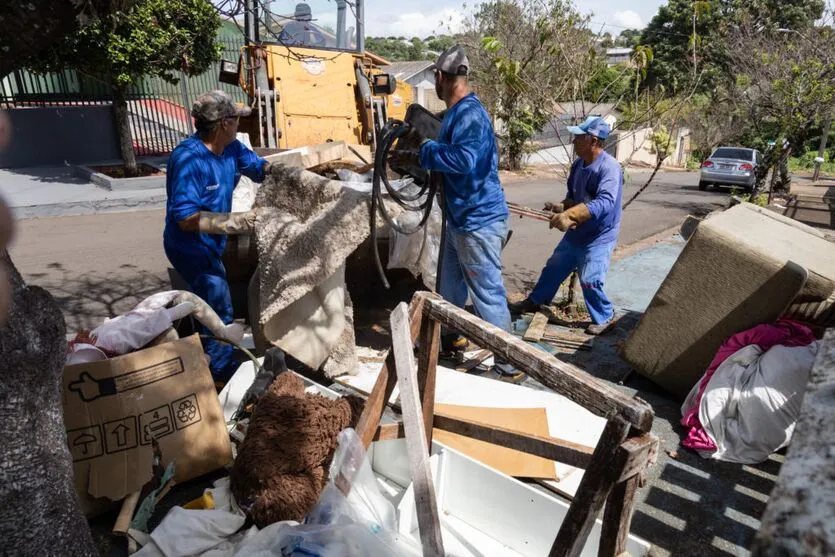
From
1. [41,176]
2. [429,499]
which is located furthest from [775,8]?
[429,499]

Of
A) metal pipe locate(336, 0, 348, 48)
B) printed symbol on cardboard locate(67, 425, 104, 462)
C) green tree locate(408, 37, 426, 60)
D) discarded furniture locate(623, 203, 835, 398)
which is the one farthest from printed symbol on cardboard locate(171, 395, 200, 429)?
green tree locate(408, 37, 426, 60)

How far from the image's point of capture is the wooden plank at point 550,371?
1448 mm

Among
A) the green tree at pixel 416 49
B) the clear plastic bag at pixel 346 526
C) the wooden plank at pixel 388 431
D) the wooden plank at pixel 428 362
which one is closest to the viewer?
the clear plastic bag at pixel 346 526

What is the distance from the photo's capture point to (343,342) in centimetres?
331

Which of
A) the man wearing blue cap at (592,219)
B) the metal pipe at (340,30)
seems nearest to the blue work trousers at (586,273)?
the man wearing blue cap at (592,219)

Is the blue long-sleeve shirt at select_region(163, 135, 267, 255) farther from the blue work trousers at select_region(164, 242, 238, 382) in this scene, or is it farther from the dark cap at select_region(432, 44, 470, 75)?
the dark cap at select_region(432, 44, 470, 75)

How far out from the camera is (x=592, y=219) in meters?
4.29

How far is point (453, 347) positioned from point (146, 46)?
8.15 m

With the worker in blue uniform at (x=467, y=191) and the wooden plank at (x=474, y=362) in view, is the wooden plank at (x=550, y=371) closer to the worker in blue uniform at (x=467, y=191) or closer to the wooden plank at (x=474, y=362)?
the worker in blue uniform at (x=467, y=191)

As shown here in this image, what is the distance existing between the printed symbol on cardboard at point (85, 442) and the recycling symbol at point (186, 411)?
328 millimetres

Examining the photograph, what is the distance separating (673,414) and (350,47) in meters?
6.07

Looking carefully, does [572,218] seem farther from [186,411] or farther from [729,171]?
[729,171]

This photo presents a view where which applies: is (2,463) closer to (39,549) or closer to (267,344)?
(39,549)

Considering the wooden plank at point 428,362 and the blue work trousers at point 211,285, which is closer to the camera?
the wooden plank at point 428,362
